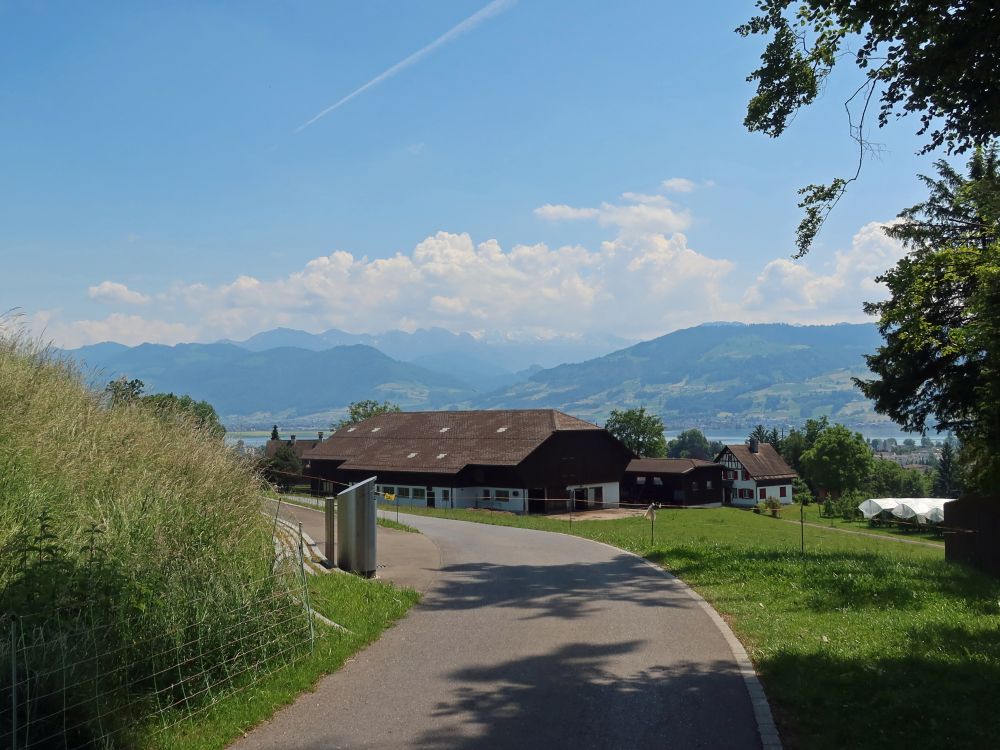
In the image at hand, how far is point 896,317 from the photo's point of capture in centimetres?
1220

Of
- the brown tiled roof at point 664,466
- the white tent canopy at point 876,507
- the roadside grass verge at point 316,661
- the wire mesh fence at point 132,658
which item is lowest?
the white tent canopy at point 876,507

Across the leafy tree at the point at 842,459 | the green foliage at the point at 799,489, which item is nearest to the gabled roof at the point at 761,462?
the green foliage at the point at 799,489

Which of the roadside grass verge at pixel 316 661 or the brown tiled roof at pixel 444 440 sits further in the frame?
the brown tiled roof at pixel 444 440

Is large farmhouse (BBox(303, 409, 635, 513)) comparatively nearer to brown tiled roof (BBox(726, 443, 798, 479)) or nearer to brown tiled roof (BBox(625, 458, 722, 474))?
brown tiled roof (BBox(625, 458, 722, 474))

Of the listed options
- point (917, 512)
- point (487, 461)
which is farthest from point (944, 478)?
point (487, 461)

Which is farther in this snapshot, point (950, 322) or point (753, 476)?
point (753, 476)

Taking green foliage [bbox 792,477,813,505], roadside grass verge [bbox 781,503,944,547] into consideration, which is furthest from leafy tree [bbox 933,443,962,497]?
roadside grass verge [bbox 781,503,944,547]

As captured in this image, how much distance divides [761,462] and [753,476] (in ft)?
16.7

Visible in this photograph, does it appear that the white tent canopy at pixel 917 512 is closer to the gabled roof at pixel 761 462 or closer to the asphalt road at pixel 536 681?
the gabled roof at pixel 761 462

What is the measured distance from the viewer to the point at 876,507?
67.2 meters

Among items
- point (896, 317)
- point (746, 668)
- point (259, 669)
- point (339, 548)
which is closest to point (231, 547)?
point (259, 669)

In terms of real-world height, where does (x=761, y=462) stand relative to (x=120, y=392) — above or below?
below

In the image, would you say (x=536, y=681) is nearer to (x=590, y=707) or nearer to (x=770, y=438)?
(x=590, y=707)

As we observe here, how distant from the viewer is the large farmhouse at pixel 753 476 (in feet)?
327
